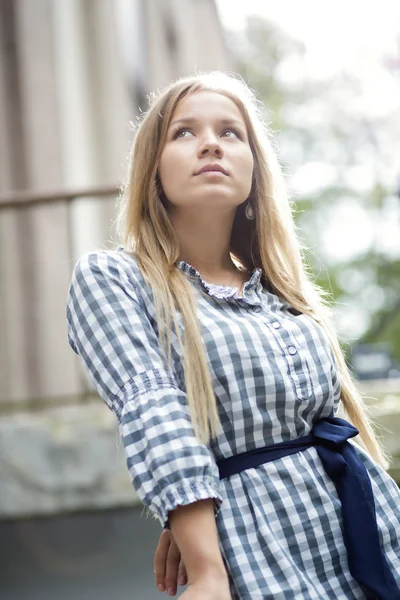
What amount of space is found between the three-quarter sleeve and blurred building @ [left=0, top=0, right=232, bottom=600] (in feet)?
3.66

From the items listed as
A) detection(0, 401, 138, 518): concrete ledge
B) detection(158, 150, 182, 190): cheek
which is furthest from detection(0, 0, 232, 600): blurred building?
detection(158, 150, 182, 190): cheek

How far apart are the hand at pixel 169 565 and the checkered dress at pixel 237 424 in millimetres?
289

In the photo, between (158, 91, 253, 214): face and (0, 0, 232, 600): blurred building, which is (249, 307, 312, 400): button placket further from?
(0, 0, 232, 600): blurred building

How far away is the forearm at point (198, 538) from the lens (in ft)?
4.89

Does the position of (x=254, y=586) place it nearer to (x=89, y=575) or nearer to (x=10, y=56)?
(x=89, y=575)

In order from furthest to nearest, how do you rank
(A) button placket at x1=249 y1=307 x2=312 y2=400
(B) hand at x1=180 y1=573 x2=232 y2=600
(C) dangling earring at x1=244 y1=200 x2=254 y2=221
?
(C) dangling earring at x1=244 y1=200 x2=254 y2=221, (A) button placket at x1=249 y1=307 x2=312 y2=400, (B) hand at x1=180 y1=573 x2=232 y2=600

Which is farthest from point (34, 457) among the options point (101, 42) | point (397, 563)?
point (101, 42)

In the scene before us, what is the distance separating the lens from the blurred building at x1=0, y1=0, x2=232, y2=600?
4.20 meters

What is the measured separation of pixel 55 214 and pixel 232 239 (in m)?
3.99

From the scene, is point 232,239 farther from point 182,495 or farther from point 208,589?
point 208,589

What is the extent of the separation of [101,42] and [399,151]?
460 inches

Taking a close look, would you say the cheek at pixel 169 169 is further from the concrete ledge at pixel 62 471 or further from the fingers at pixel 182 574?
the concrete ledge at pixel 62 471

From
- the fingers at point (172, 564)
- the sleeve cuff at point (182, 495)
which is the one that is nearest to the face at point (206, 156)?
the sleeve cuff at point (182, 495)

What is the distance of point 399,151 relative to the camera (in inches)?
861
